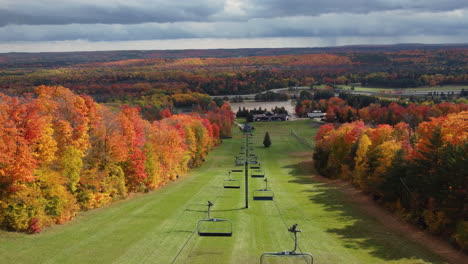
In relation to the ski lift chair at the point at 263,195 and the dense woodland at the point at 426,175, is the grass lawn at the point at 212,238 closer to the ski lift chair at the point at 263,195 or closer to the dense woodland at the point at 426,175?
the ski lift chair at the point at 263,195

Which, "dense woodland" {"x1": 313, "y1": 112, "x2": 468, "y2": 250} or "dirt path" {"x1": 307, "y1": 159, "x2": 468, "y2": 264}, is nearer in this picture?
"dirt path" {"x1": 307, "y1": 159, "x2": 468, "y2": 264}

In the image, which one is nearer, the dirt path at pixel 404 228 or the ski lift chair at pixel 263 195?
the dirt path at pixel 404 228

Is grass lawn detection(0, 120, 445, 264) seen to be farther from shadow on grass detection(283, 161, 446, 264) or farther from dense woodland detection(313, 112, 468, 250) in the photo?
dense woodland detection(313, 112, 468, 250)

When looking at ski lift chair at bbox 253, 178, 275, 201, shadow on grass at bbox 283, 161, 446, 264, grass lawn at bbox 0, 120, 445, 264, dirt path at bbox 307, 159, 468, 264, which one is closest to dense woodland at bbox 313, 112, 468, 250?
dirt path at bbox 307, 159, 468, 264

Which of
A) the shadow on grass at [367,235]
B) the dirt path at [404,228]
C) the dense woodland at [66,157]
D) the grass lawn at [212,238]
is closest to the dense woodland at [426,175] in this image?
the dirt path at [404,228]

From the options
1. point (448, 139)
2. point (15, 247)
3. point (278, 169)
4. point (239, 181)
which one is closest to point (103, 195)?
point (15, 247)

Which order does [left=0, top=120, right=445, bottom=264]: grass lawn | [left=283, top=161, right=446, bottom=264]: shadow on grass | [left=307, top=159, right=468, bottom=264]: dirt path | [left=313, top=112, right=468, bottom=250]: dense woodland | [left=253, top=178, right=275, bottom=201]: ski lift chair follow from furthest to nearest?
1. [left=253, top=178, right=275, bottom=201]: ski lift chair
2. [left=313, top=112, right=468, bottom=250]: dense woodland
3. [left=307, top=159, right=468, bottom=264]: dirt path
4. [left=283, top=161, right=446, bottom=264]: shadow on grass
5. [left=0, top=120, right=445, bottom=264]: grass lawn

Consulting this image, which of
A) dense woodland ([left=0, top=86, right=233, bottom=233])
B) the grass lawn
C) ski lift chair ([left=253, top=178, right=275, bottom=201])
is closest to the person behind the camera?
the grass lawn

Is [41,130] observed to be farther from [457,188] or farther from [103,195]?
[457,188]

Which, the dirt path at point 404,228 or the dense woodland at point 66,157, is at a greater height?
the dense woodland at point 66,157
